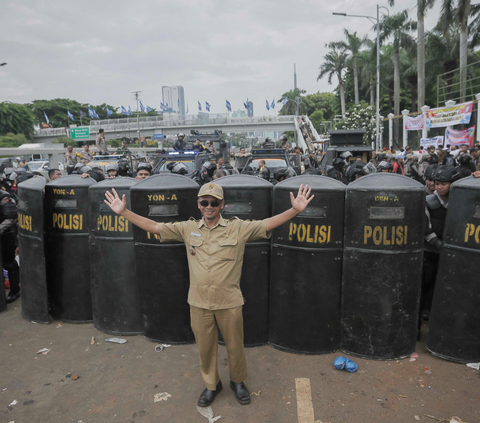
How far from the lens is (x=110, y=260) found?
14.1 ft

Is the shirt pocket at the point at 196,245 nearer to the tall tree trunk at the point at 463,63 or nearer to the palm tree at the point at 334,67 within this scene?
the tall tree trunk at the point at 463,63

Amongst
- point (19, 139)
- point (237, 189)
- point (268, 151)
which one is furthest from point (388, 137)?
point (19, 139)

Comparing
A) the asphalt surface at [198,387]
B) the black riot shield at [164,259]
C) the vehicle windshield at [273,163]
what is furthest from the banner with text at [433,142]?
the black riot shield at [164,259]

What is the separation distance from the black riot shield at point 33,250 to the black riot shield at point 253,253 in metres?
2.21

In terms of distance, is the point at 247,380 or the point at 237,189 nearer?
the point at 247,380

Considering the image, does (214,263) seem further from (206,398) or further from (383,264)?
(383,264)

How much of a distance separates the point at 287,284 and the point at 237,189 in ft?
3.48

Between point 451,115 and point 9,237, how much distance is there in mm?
21608

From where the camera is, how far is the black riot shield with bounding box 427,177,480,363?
11.5 feet

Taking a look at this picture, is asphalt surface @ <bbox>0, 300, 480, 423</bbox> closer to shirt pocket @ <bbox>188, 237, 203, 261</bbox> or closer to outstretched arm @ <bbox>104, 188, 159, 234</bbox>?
shirt pocket @ <bbox>188, 237, 203, 261</bbox>

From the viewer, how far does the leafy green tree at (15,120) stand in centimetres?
6272

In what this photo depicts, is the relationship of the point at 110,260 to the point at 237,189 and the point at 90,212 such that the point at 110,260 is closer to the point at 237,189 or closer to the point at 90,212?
the point at 90,212

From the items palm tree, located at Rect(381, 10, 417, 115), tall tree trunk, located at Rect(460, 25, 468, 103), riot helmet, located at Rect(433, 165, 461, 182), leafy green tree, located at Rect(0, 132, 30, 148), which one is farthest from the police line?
leafy green tree, located at Rect(0, 132, 30, 148)

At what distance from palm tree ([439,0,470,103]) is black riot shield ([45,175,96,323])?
25.8 metres
